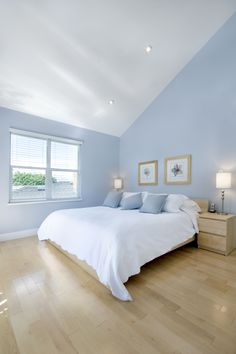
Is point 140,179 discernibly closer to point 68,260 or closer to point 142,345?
point 68,260

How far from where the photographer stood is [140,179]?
15.1 ft

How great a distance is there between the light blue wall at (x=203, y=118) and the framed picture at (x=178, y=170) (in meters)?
0.11

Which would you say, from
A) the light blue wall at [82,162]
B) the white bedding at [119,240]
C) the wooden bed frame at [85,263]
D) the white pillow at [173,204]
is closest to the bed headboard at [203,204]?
the wooden bed frame at [85,263]

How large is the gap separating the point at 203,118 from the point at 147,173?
1.76 meters

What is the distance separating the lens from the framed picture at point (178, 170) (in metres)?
3.61

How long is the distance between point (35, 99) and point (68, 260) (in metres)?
2.97

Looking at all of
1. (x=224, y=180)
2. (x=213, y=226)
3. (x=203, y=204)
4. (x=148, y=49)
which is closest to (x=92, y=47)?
(x=148, y=49)

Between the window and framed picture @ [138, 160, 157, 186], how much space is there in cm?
166

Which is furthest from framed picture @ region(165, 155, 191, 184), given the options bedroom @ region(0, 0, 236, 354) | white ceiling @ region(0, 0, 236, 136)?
white ceiling @ region(0, 0, 236, 136)

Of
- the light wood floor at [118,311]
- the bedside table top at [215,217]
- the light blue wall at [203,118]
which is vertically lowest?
→ the light wood floor at [118,311]

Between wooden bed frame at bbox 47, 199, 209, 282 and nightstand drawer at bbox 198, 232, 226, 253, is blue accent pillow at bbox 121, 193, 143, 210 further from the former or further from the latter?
nightstand drawer at bbox 198, 232, 226, 253

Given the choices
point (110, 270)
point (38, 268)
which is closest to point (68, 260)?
point (38, 268)

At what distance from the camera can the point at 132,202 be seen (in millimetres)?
3385

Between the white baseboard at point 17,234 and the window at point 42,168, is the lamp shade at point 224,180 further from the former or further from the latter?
the white baseboard at point 17,234
